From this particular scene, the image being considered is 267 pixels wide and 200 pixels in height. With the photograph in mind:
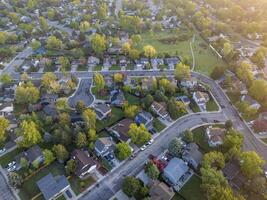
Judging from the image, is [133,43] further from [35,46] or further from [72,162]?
[72,162]

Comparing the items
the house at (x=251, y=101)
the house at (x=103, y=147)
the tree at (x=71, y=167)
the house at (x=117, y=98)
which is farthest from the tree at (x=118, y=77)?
the house at (x=251, y=101)

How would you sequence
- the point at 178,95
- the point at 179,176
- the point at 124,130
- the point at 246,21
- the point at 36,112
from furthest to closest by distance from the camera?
the point at 246,21 → the point at 178,95 → the point at 36,112 → the point at 124,130 → the point at 179,176

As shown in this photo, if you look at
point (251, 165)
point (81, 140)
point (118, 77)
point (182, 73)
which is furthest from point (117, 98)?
point (251, 165)

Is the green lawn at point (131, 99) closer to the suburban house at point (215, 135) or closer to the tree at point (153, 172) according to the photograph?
the suburban house at point (215, 135)

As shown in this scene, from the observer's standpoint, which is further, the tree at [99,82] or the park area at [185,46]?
the park area at [185,46]

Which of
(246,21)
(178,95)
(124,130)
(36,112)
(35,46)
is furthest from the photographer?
(246,21)

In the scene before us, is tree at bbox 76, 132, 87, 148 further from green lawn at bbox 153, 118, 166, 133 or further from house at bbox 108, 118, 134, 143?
green lawn at bbox 153, 118, 166, 133

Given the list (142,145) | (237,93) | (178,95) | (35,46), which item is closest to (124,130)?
(142,145)
